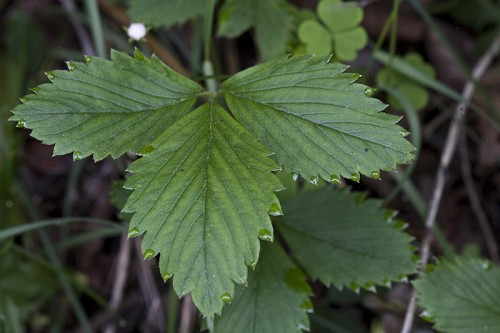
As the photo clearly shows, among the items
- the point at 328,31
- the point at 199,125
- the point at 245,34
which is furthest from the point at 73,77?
the point at 245,34

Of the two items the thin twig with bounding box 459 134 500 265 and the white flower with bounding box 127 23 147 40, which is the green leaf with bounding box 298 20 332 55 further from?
the thin twig with bounding box 459 134 500 265

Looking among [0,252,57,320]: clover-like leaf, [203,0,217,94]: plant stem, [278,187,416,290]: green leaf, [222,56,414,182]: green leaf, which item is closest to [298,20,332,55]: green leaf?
[203,0,217,94]: plant stem

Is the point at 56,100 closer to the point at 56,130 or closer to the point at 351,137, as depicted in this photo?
the point at 56,130

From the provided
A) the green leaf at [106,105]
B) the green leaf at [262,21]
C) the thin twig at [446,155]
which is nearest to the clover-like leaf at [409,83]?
the thin twig at [446,155]

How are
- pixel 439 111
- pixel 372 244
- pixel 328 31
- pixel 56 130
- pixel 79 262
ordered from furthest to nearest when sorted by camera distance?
1. pixel 79 262
2. pixel 439 111
3. pixel 328 31
4. pixel 372 244
5. pixel 56 130

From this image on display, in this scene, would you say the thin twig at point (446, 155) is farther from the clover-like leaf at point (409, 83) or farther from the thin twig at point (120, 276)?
the thin twig at point (120, 276)
